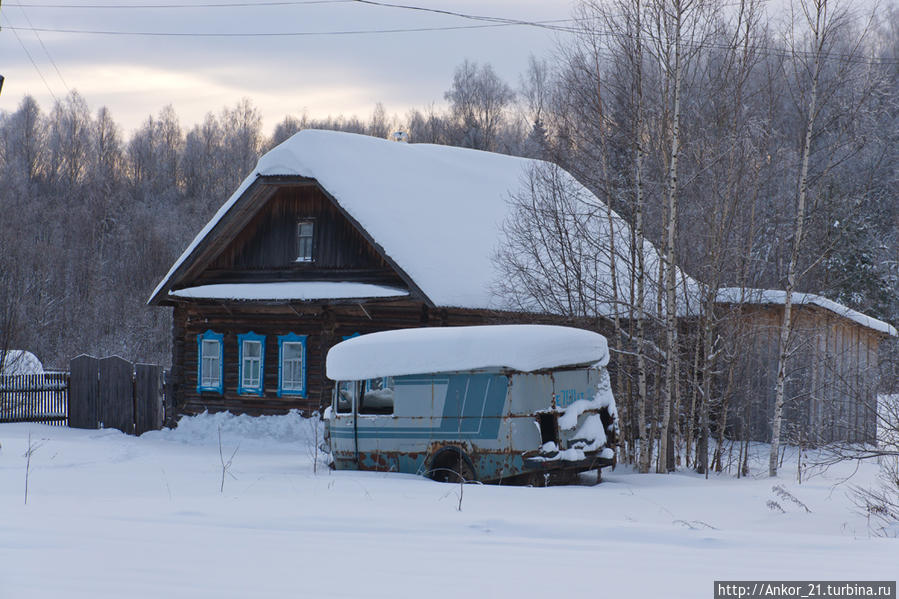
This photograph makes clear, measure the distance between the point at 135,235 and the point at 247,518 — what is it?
6027 cm

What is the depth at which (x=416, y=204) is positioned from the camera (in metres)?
24.7

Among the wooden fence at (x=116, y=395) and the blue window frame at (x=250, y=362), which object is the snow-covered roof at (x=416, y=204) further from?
the blue window frame at (x=250, y=362)

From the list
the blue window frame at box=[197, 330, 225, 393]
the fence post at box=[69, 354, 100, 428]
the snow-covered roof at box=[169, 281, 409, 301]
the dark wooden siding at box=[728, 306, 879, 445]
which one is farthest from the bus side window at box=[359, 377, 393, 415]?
the fence post at box=[69, 354, 100, 428]

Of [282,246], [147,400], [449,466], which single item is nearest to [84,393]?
[147,400]

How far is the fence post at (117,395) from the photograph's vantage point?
2503 cm

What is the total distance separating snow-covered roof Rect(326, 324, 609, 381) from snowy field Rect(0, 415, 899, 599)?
1.65 metres

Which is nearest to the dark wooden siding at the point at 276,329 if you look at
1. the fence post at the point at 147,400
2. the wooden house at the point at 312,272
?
the wooden house at the point at 312,272

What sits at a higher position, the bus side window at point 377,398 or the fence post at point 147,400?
the bus side window at point 377,398

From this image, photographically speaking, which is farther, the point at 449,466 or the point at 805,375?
the point at 805,375

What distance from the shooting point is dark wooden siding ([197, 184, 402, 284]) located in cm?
2322

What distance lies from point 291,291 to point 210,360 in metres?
4.01

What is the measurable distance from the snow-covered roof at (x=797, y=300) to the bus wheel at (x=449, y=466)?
679 cm

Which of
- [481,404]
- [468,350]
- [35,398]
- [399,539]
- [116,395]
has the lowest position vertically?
[35,398]

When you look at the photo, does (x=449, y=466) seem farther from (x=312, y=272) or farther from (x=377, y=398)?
(x=312, y=272)
